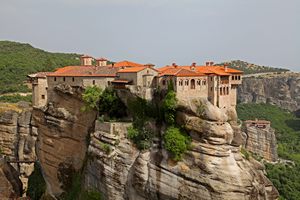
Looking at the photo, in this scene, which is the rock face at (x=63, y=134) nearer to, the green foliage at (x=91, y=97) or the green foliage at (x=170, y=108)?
the green foliage at (x=91, y=97)

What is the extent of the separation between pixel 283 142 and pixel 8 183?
61221mm

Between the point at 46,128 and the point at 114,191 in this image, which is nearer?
the point at 114,191

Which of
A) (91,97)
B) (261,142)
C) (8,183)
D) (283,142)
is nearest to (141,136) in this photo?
(91,97)

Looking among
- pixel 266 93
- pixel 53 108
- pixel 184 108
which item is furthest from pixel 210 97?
pixel 266 93

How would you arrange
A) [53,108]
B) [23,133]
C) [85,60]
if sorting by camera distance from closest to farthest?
[53,108], [85,60], [23,133]

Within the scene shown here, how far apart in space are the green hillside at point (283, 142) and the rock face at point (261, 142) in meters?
3.86

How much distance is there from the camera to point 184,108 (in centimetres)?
2655

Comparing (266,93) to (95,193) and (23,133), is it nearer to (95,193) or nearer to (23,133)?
(23,133)

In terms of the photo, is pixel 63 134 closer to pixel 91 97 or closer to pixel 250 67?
pixel 91 97

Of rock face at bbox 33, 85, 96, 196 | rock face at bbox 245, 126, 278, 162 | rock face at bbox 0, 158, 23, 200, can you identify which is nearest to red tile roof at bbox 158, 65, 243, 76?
rock face at bbox 33, 85, 96, 196

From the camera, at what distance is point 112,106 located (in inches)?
1233

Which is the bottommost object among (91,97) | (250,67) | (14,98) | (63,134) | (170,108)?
(63,134)

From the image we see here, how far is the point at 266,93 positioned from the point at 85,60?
3054 inches

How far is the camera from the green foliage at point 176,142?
25594 mm
